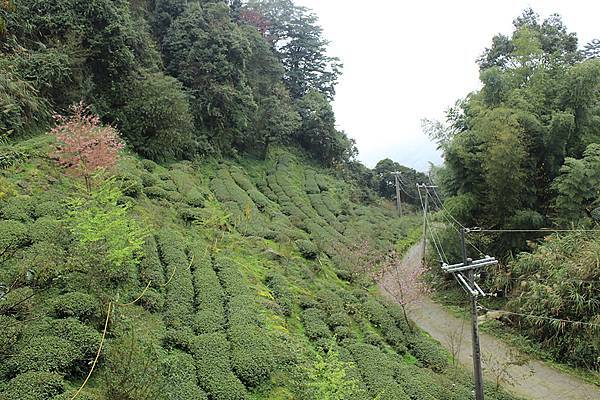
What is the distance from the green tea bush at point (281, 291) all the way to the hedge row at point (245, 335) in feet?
3.79

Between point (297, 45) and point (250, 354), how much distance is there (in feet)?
105

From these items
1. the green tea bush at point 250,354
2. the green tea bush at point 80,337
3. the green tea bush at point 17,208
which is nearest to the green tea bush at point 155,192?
the green tea bush at point 17,208

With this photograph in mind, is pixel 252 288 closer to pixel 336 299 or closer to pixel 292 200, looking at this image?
pixel 336 299

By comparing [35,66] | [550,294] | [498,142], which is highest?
[498,142]

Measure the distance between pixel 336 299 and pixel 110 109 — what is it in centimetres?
1300

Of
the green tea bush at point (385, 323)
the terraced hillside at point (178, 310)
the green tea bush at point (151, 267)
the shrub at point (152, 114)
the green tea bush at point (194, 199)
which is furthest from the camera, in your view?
the shrub at point (152, 114)

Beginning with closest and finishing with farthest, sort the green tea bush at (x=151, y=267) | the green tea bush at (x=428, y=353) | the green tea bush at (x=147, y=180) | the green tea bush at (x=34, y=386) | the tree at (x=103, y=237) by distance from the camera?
the green tea bush at (x=34, y=386)
the tree at (x=103, y=237)
the green tea bush at (x=151, y=267)
the green tea bush at (x=428, y=353)
the green tea bush at (x=147, y=180)

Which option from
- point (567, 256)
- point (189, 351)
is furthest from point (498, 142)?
point (189, 351)

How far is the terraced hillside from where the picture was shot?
674 cm

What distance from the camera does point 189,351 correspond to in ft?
27.5

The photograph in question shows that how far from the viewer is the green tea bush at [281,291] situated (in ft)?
40.2

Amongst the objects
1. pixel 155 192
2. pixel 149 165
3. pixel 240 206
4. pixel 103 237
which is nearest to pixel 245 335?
pixel 103 237

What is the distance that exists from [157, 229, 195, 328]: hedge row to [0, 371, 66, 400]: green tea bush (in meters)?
2.94

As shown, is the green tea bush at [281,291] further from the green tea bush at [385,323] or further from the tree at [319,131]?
the tree at [319,131]
